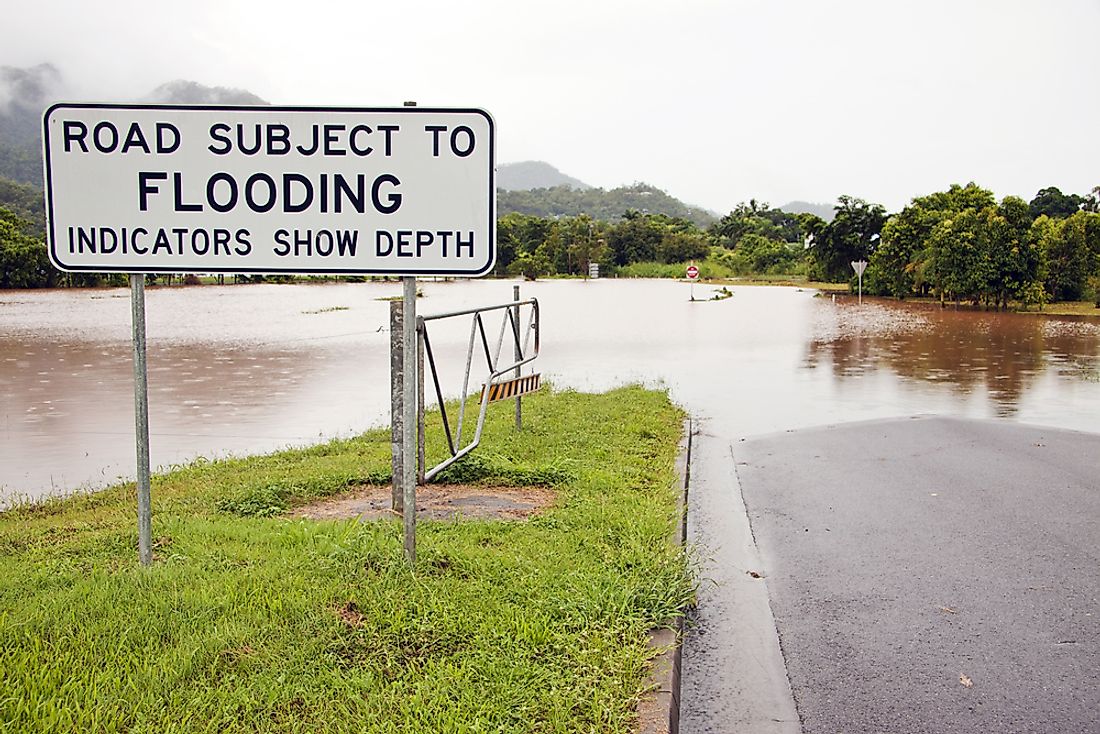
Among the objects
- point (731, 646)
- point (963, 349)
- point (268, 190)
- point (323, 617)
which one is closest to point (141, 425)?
point (268, 190)

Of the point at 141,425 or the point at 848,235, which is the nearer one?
the point at 141,425

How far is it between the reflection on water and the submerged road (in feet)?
14.0

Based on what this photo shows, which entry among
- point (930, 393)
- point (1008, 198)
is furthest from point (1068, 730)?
point (1008, 198)

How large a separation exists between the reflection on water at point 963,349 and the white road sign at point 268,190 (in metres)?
8.51

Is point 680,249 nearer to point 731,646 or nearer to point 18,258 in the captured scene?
point 18,258

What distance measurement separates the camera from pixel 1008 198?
3372 centimetres

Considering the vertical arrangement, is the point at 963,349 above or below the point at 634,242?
below

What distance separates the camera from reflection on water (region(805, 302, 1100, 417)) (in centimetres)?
1440

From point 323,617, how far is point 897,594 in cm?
286

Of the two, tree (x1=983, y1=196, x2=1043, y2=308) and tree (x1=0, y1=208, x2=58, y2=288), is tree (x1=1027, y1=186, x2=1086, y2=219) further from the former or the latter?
tree (x1=0, y1=208, x2=58, y2=288)

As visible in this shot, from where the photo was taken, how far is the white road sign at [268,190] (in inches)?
174

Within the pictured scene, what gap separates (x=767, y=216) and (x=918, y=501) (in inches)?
4596

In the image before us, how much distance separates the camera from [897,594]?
4.89 metres

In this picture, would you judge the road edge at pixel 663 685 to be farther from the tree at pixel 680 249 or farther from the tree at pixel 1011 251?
the tree at pixel 680 249
